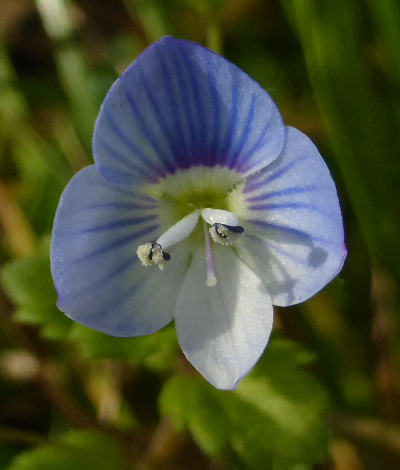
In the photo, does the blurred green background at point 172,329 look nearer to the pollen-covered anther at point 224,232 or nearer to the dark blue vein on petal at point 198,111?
the pollen-covered anther at point 224,232

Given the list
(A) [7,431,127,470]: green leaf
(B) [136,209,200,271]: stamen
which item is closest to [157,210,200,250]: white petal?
(B) [136,209,200,271]: stamen

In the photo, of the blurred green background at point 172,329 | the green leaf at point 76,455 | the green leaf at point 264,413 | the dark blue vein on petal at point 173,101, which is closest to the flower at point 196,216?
the dark blue vein on petal at point 173,101

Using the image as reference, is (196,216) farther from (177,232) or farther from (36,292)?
(36,292)

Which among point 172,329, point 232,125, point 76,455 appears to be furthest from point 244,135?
point 76,455

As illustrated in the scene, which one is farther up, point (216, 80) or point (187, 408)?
point (216, 80)

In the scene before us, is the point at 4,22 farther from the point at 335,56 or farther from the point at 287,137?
the point at 287,137

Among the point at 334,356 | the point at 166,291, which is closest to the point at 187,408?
the point at 166,291
